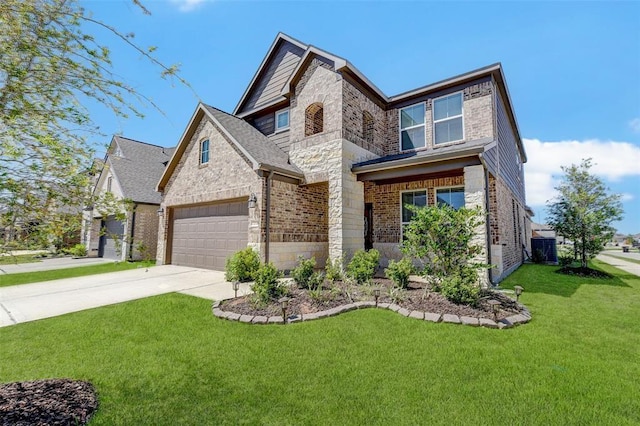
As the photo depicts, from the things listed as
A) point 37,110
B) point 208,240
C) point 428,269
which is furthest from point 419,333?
point 208,240

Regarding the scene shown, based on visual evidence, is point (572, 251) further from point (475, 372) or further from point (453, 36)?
point (475, 372)

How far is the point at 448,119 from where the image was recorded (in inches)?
405

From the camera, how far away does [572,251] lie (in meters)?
11.9

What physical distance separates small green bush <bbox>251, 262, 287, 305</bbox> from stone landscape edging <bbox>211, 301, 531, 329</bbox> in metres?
0.70

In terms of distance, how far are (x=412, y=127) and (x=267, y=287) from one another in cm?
868

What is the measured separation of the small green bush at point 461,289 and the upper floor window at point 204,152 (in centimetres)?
991

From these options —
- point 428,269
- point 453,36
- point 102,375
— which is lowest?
point 102,375

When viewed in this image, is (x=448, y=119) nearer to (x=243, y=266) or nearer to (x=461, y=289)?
(x=461, y=289)

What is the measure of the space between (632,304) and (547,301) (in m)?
1.69

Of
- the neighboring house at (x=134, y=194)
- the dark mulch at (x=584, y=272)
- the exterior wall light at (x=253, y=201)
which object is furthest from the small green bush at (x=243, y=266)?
the dark mulch at (x=584, y=272)

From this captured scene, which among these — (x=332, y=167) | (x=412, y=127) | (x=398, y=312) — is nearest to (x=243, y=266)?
(x=332, y=167)

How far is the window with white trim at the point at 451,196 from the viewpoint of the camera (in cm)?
994

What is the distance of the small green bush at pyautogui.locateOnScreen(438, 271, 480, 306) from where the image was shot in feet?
17.7

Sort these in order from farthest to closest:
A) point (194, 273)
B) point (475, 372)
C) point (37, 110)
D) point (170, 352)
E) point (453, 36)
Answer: point (194, 273)
point (453, 36)
point (170, 352)
point (475, 372)
point (37, 110)
